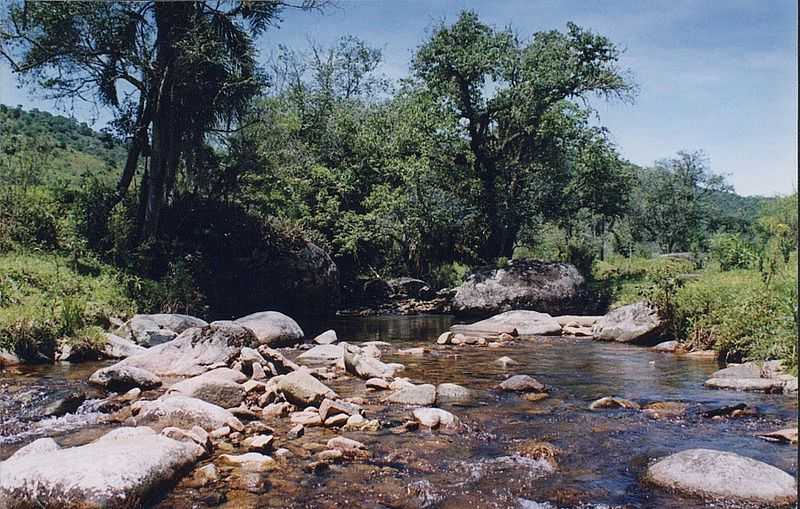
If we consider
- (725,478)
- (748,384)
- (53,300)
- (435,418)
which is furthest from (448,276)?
(725,478)

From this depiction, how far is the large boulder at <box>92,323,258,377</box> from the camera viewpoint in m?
10.1

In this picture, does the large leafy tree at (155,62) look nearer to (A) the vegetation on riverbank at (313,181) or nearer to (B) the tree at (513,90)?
(A) the vegetation on riverbank at (313,181)

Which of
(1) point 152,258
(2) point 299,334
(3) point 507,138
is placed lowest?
(2) point 299,334

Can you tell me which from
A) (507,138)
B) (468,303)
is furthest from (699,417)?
(507,138)

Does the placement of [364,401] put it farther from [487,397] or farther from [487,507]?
[487,507]

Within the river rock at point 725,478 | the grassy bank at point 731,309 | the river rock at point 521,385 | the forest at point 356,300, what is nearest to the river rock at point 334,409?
the forest at point 356,300

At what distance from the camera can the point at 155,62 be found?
19.2 m

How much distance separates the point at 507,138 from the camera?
26203 mm

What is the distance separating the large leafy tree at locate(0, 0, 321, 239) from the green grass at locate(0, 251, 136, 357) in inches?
128

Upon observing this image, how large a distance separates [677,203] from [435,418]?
4412cm

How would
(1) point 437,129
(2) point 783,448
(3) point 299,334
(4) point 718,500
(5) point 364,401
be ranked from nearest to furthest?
1. (4) point 718,500
2. (2) point 783,448
3. (5) point 364,401
4. (3) point 299,334
5. (1) point 437,129

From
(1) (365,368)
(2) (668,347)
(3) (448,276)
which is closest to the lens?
(1) (365,368)

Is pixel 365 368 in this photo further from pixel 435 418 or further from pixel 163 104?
pixel 163 104

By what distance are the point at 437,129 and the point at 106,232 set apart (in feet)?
42.9
